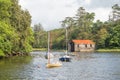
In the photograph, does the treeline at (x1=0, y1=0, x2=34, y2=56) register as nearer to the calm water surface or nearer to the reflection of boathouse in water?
the calm water surface

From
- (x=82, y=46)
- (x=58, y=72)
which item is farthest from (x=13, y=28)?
(x=82, y=46)

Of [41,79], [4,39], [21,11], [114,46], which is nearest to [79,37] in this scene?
[114,46]

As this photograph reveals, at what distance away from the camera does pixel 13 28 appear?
10144cm

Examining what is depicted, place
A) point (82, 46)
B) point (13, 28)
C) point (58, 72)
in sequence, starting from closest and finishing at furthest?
point (58, 72) → point (13, 28) → point (82, 46)

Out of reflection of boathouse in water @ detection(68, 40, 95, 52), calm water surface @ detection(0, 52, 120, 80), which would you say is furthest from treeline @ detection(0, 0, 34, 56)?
reflection of boathouse in water @ detection(68, 40, 95, 52)

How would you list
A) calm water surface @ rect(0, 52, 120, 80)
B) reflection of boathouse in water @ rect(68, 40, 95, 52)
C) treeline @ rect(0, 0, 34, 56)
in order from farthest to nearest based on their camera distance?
reflection of boathouse in water @ rect(68, 40, 95, 52)
treeline @ rect(0, 0, 34, 56)
calm water surface @ rect(0, 52, 120, 80)

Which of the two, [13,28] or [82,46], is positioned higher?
[13,28]

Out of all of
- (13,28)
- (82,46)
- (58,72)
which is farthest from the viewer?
(82,46)

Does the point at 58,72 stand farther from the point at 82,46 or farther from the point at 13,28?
the point at 82,46

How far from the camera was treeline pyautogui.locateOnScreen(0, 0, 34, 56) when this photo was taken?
287 ft

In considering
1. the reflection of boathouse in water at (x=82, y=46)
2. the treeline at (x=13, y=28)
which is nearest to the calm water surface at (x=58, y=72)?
the treeline at (x=13, y=28)

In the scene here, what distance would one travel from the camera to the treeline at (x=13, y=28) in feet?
287

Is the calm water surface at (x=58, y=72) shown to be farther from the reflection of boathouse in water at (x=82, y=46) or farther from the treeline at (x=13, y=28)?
the reflection of boathouse in water at (x=82, y=46)

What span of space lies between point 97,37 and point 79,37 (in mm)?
12257
